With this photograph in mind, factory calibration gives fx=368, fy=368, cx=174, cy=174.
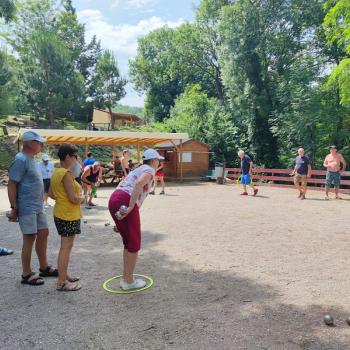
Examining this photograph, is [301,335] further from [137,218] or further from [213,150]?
[213,150]

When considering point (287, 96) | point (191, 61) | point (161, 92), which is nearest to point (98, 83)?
point (161, 92)

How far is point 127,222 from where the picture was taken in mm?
4238

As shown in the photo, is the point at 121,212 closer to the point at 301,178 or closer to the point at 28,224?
the point at 28,224

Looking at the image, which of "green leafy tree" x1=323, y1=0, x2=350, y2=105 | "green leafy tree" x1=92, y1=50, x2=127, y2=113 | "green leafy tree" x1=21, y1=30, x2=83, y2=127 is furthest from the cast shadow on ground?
"green leafy tree" x1=92, y1=50, x2=127, y2=113

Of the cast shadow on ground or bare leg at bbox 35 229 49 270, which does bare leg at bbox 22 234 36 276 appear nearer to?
bare leg at bbox 35 229 49 270

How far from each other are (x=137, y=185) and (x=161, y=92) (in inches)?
1832

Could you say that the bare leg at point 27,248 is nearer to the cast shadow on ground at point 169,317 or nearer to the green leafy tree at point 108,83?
the cast shadow on ground at point 169,317

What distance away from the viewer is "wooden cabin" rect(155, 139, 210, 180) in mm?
23341

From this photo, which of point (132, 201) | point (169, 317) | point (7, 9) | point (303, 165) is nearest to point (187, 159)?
point (303, 165)

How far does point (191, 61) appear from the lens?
4612 cm

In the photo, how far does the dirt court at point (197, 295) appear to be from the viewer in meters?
3.30

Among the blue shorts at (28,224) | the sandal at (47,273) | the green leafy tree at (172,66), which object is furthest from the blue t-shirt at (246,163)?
the green leafy tree at (172,66)

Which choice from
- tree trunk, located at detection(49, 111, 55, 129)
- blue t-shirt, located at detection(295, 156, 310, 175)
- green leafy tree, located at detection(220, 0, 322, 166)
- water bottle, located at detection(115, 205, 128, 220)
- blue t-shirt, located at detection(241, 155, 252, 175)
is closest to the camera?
water bottle, located at detection(115, 205, 128, 220)

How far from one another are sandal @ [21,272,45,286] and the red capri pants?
1.27 metres
